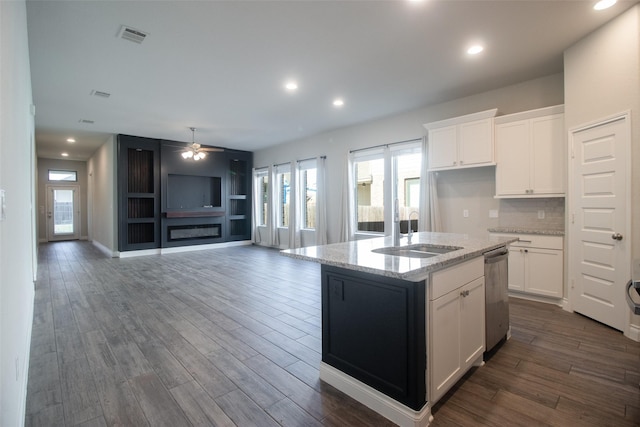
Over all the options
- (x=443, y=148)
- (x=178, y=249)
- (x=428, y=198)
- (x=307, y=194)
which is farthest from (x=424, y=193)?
(x=178, y=249)

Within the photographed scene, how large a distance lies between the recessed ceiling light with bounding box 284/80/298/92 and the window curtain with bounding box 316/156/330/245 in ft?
9.21

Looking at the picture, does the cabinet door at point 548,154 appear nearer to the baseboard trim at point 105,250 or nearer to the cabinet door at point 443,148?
the cabinet door at point 443,148

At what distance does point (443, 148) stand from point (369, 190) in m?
2.07

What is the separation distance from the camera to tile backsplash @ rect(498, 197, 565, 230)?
13.1 feet

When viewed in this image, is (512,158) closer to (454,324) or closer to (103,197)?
(454,324)

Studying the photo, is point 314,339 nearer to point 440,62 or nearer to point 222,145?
point 440,62

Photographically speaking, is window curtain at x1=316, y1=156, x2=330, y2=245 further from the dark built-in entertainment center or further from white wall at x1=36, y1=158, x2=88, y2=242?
white wall at x1=36, y1=158, x2=88, y2=242

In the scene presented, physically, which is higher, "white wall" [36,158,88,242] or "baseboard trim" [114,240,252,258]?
"white wall" [36,158,88,242]

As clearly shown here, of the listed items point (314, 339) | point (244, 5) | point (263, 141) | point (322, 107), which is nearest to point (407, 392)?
point (314, 339)

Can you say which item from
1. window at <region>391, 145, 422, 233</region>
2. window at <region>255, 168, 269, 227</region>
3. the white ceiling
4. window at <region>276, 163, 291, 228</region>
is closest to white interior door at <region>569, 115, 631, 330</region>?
the white ceiling

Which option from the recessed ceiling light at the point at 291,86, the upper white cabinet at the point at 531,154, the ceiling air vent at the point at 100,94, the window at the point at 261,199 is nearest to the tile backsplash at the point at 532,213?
the upper white cabinet at the point at 531,154

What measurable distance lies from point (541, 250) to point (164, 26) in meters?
4.95

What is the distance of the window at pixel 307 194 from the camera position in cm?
796

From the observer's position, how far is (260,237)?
9.56 meters
